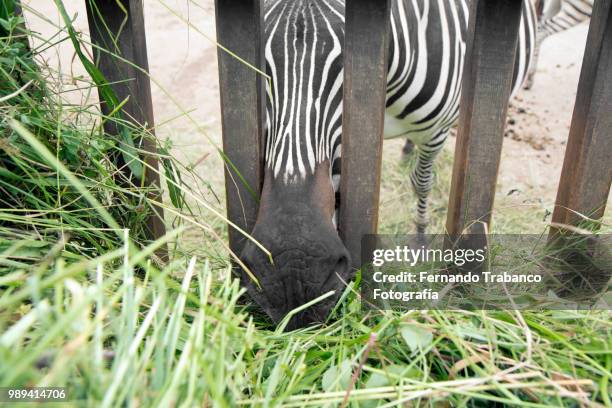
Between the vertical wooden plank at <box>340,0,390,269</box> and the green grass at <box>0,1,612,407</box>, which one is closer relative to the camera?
the green grass at <box>0,1,612,407</box>

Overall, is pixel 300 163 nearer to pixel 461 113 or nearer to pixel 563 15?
pixel 461 113

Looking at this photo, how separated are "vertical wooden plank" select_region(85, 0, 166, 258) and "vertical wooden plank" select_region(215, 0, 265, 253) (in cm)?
26

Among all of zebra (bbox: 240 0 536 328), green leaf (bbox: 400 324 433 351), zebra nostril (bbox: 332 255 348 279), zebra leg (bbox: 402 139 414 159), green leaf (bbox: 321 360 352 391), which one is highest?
zebra (bbox: 240 0 536 328)

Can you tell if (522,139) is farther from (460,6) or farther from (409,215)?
(460,6)

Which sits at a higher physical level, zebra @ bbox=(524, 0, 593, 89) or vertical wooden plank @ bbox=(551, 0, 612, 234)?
zebra @ bbox=(524, 0, 593, 89)

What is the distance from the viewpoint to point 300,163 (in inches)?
63.1

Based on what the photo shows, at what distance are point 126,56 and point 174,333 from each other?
108cm

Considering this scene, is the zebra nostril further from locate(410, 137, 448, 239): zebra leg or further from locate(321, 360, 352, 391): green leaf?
locate(410, 137, 448, 239): zebra leg

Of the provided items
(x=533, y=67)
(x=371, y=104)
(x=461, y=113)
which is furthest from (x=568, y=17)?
(x=371, y=104)

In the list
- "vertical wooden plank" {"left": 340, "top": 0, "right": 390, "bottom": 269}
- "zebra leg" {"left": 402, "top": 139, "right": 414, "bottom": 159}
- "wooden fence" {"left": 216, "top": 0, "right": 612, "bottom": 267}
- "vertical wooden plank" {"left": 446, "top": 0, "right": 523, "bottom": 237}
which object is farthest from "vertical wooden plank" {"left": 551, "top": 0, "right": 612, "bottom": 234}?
"zebra leg" {"left": 402, "top": 139, "right": 414, "bottom": 159}

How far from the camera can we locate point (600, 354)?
128 centimetres

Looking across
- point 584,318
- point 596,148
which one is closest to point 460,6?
point 596,148

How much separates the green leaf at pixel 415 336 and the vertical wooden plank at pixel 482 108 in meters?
0.52

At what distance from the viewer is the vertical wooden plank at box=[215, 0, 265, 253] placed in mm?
1597
